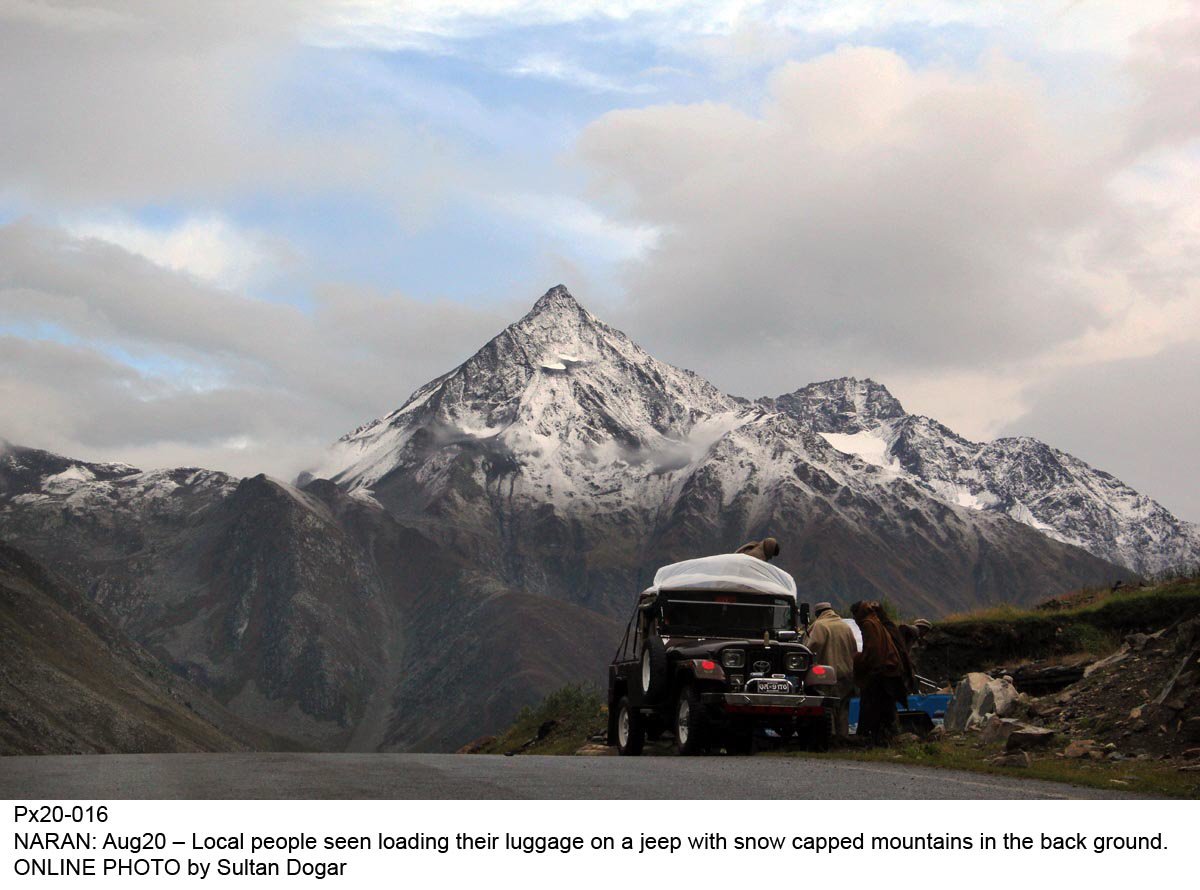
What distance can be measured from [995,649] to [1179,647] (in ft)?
54.2

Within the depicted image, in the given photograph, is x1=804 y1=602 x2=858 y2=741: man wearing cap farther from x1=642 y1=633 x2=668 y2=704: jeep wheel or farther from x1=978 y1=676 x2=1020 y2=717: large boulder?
x1=642 y1=633 x2=668 y2=704: jeep wheel

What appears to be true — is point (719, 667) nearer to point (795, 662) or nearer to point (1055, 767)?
point (795, 662)

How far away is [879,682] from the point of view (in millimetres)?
20797

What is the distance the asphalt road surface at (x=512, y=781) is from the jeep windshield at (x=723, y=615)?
423 centimetres

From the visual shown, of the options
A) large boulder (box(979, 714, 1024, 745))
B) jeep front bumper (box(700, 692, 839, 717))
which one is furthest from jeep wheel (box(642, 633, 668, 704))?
large boulder (box(979, 714, 1024, 745))

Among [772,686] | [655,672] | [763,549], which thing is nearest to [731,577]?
[655,672]

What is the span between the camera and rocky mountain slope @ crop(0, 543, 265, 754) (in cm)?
11875

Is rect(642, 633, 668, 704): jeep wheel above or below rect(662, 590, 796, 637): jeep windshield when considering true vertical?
below

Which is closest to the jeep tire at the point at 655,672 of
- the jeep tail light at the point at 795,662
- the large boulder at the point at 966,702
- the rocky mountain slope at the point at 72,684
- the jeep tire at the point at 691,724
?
the jeep tire at the point at 691,724

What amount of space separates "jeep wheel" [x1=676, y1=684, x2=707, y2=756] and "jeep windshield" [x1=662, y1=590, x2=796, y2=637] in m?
1.94

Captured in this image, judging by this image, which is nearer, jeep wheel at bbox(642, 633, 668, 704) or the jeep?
the jeep

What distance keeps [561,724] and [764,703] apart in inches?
805
